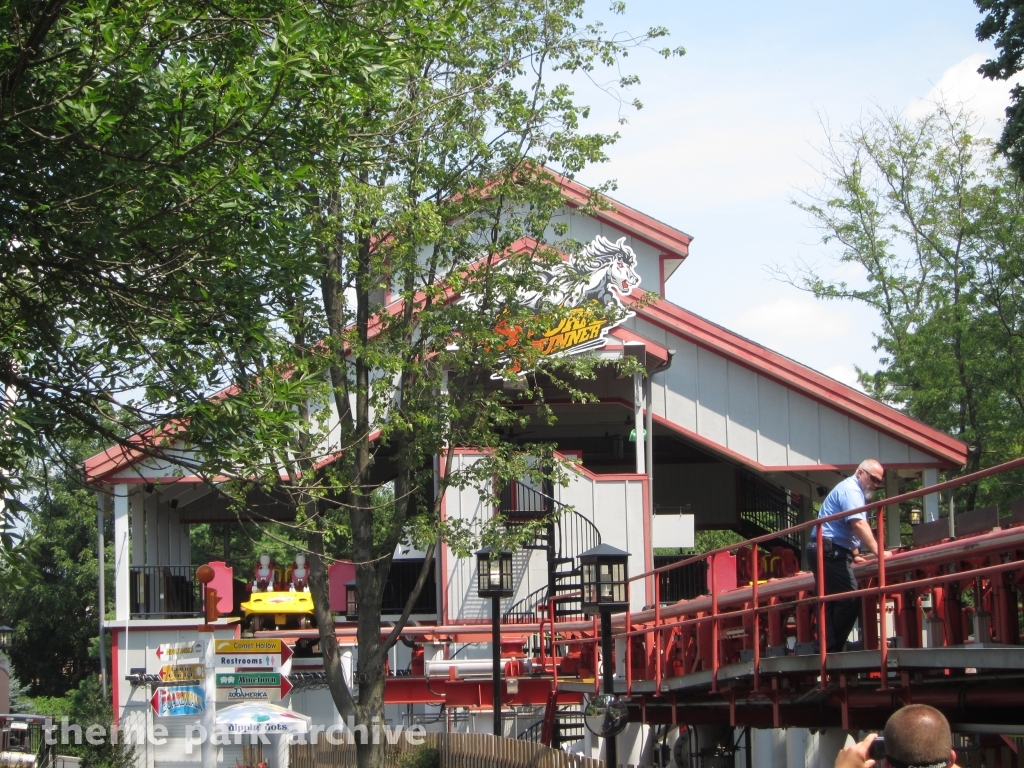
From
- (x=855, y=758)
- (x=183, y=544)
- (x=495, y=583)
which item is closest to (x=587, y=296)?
(x=495, y=583)

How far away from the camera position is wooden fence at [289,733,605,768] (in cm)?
1373

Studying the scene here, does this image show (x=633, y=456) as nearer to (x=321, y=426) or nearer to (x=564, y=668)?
(x=564, y=668)

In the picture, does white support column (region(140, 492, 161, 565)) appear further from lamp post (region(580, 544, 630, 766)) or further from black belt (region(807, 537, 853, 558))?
black belt (region(807, 537, 853, 558))

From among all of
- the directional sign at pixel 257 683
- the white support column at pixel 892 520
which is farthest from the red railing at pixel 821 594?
the white support column at pixel 892 520

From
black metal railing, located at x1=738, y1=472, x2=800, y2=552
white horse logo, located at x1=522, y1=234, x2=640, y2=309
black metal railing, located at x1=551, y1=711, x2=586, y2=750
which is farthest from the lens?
black metal railing, located at x1=738, y1=472, x2=800, y2=552

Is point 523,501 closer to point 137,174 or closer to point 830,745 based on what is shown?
point 830,745

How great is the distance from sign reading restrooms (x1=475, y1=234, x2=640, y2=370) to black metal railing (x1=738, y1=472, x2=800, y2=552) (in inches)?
214

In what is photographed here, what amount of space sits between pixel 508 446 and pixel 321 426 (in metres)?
2.93

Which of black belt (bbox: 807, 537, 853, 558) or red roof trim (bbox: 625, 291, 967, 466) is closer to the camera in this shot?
black belt (bbox: 807, 537, 853, 558)

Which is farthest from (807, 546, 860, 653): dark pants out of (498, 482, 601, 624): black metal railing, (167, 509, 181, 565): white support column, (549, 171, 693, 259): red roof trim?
(167, 509, 181, 565): white support column

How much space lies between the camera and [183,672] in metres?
17.6

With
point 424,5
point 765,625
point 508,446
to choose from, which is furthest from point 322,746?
point 424,5

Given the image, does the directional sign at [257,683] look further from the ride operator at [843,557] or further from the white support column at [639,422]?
the ride operator at [843,557]

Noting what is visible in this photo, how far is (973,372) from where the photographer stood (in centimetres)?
2748
